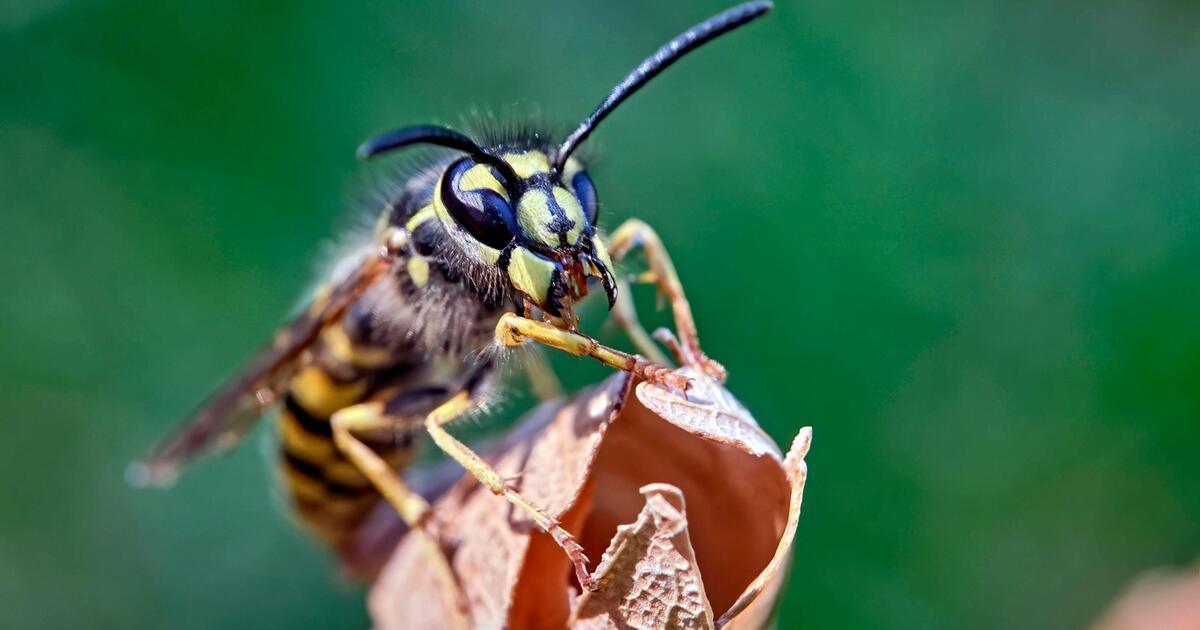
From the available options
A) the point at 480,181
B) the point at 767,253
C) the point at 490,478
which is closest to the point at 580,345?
the point at 490,478

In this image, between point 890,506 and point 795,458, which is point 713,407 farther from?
point 890,506

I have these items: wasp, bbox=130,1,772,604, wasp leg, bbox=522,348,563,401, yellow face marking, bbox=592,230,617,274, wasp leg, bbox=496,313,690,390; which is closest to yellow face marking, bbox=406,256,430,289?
wasp, bbox=130,1,772,604

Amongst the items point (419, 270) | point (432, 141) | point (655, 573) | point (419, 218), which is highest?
point (432, 141)

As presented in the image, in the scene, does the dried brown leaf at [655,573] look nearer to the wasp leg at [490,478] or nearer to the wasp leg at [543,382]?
the wasp leg at [490,478]

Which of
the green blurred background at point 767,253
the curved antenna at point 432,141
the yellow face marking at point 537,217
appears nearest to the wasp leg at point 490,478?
the yellow face marking at point 537,217

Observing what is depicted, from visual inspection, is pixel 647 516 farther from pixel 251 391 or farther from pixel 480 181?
pixel 251 391

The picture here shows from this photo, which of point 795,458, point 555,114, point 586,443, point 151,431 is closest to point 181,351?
point 151,431

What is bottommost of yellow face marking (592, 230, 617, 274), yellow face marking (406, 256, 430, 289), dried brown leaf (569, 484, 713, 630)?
dried brown leaf (569, 484, 713, 630)

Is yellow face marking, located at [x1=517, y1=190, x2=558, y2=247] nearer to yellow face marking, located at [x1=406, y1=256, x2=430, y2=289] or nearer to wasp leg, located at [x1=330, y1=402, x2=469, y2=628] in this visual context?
yellow face marking, located at [x1=406, y1=256, x2=430, y2=289]
